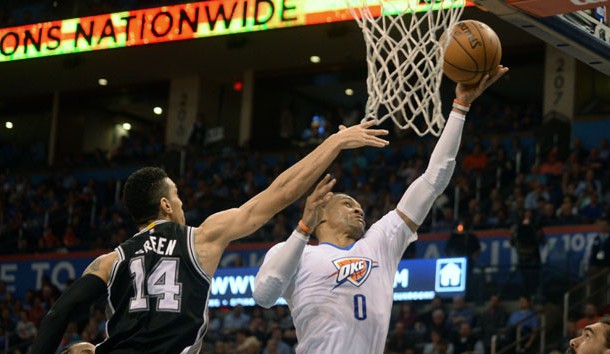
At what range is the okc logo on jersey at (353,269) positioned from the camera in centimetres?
581

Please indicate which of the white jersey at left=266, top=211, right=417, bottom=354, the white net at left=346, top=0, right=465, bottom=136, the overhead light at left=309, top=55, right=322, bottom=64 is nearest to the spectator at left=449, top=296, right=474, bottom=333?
the white net at left=346, top=0, right=465, bottom=136

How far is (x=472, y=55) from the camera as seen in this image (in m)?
5.95

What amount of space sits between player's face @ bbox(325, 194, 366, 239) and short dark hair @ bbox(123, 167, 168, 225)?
1581 millimetres

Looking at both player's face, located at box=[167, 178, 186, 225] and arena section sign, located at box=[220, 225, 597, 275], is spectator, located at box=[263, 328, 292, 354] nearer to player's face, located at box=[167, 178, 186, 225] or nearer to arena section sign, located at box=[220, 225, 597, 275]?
arena section sign, located at box=[220, 225, 597, 275]

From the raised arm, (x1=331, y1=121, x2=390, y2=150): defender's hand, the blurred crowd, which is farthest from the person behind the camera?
the blurred crowd

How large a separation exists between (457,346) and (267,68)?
12179mm

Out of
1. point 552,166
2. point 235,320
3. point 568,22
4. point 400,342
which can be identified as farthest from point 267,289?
point 552,166

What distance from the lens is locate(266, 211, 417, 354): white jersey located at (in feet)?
18.7

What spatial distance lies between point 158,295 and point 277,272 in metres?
1.22

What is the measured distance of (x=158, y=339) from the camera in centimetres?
448

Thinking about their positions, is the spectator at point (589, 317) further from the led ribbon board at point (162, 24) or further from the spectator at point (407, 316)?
the led ribbon board at point (162, 24)

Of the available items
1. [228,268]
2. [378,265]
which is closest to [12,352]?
[228,268]

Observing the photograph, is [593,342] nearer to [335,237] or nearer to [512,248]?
[335,237]

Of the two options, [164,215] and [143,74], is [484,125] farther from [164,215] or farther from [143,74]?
[164,215]
